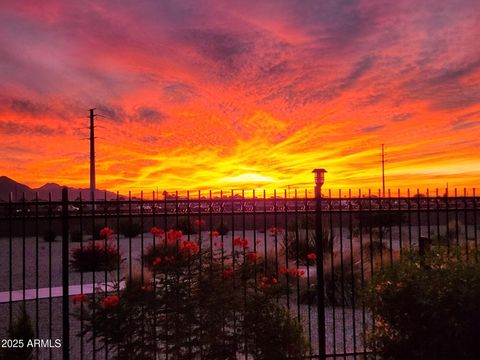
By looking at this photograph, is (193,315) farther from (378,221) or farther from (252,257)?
(378,221)

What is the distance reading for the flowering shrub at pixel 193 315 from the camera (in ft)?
18.7

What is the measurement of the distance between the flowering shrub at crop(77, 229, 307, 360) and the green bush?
46.3 inches

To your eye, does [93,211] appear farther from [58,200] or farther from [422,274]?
[422,274]

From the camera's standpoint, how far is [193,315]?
5.76m

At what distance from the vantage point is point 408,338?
19.6 ft

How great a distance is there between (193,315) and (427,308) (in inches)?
108

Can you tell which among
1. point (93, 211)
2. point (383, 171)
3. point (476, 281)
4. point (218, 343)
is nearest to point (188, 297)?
point (218, 343)

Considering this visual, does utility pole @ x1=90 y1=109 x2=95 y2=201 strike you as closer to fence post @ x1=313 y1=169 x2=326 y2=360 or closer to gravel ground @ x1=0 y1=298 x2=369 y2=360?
gravel ground @ x1=0 y1=298 x2=369 y2=360

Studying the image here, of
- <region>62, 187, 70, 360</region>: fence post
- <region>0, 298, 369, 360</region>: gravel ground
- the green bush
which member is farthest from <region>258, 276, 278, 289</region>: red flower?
<region>62, 187, 70, 360</region>: fence post

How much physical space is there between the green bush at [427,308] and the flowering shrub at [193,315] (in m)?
1.18

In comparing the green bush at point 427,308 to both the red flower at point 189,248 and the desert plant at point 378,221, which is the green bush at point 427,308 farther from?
the red flower at point 189,248

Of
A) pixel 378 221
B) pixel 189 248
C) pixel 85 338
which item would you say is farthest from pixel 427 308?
pixel 378 221

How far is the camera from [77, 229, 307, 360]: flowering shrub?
225 inches

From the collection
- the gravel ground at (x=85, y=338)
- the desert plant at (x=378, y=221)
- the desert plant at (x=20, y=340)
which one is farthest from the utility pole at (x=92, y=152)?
the desert plant at (x=20, y=340)
